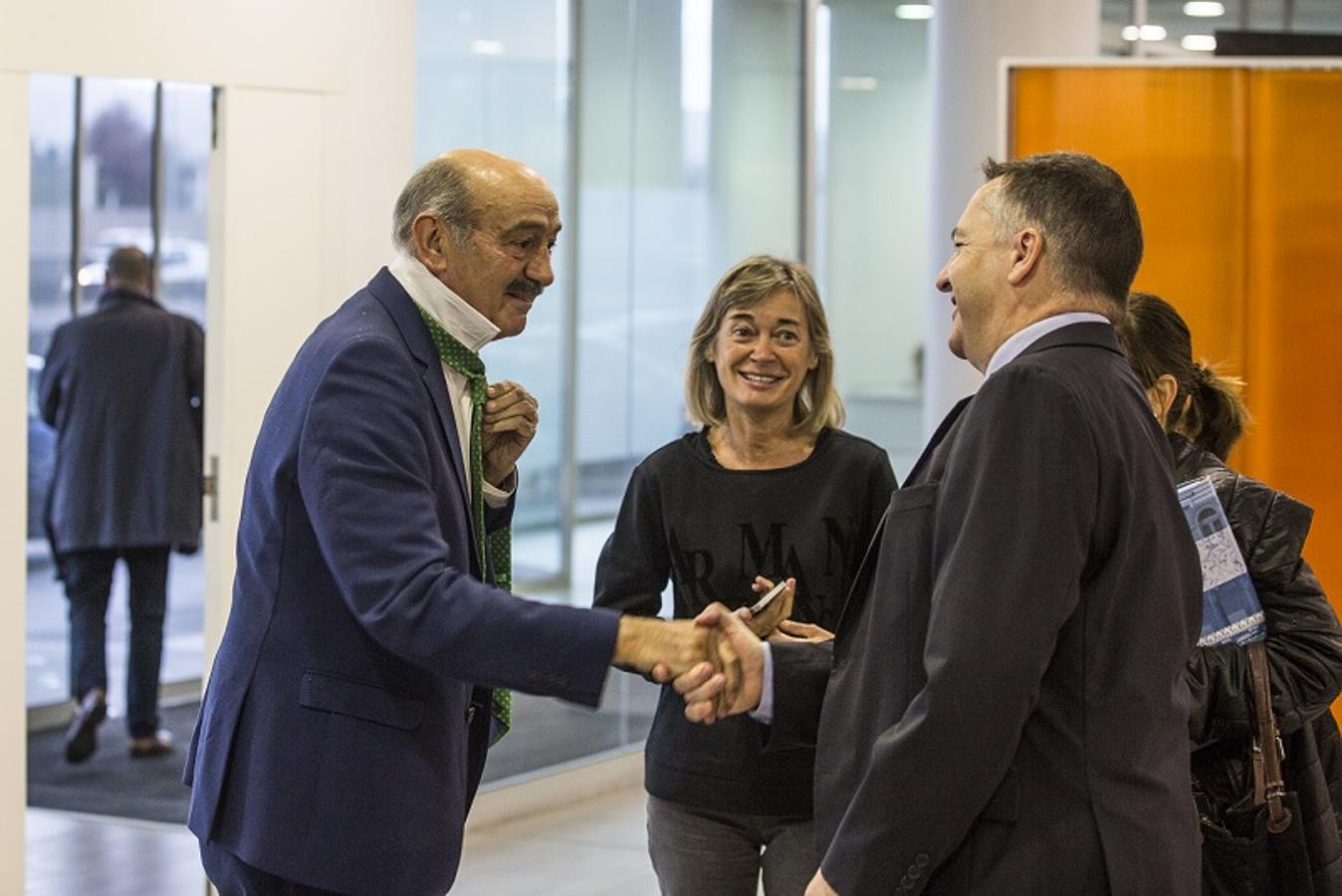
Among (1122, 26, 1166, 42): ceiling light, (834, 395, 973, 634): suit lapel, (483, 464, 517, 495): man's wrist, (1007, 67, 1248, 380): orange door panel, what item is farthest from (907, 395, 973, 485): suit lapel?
(1122, 26, 1166, 42): ceiling light

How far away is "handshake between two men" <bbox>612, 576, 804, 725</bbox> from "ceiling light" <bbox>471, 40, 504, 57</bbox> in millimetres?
3667

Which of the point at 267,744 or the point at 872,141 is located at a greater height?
the point at 872,141

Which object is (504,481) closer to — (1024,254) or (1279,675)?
(1024,254)

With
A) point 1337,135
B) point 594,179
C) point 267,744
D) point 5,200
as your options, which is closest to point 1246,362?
point 1337,135

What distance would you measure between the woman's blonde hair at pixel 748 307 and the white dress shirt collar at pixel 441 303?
2.99 ft

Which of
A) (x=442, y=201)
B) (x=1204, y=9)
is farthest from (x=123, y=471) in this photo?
(x=1204, y=9)

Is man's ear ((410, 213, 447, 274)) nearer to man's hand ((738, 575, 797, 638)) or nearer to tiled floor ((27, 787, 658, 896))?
man's hand ((738, 575, 797, 638))

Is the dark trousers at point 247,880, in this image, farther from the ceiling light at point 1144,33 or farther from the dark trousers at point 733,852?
the ceiling light at point 1144,33

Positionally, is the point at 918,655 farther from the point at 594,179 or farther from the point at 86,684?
the point at 86,684

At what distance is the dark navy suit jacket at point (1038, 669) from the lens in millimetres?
2035

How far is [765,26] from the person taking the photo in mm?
7508

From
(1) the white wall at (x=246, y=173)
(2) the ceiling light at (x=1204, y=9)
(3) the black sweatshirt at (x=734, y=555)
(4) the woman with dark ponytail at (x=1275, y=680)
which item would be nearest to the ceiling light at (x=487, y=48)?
(1) the white wall at (x=246, y=173)

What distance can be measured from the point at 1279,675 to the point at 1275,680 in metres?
0.01

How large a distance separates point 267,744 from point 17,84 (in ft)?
8.76
